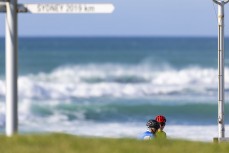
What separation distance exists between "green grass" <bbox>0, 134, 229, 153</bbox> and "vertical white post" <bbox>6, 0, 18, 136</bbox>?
2.78 feet

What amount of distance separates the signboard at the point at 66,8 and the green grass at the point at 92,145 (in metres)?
1.19

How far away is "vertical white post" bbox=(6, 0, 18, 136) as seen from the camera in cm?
768

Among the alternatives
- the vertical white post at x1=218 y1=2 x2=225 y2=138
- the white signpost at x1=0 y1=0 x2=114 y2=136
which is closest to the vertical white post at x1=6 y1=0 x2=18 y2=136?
the white signpost at x1=0 y1=0 x2=114 y2=136

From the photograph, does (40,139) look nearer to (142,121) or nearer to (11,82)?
(11,82)

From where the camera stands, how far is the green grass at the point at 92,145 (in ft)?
21.0

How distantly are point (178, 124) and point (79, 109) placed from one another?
681 cm

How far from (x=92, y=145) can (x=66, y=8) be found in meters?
1.52

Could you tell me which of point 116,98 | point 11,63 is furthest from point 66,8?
point 116,98

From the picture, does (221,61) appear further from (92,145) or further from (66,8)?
(92,145)

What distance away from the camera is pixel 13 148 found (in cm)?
646

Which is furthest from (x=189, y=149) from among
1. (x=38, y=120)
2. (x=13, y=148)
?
(x=38, y=120)

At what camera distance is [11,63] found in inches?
304

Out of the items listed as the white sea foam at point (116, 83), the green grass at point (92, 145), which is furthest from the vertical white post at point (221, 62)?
the white sea foam at point (116, 83)

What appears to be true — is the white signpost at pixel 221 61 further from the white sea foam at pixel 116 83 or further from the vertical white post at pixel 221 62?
the white sea foam at pixel 116 83
